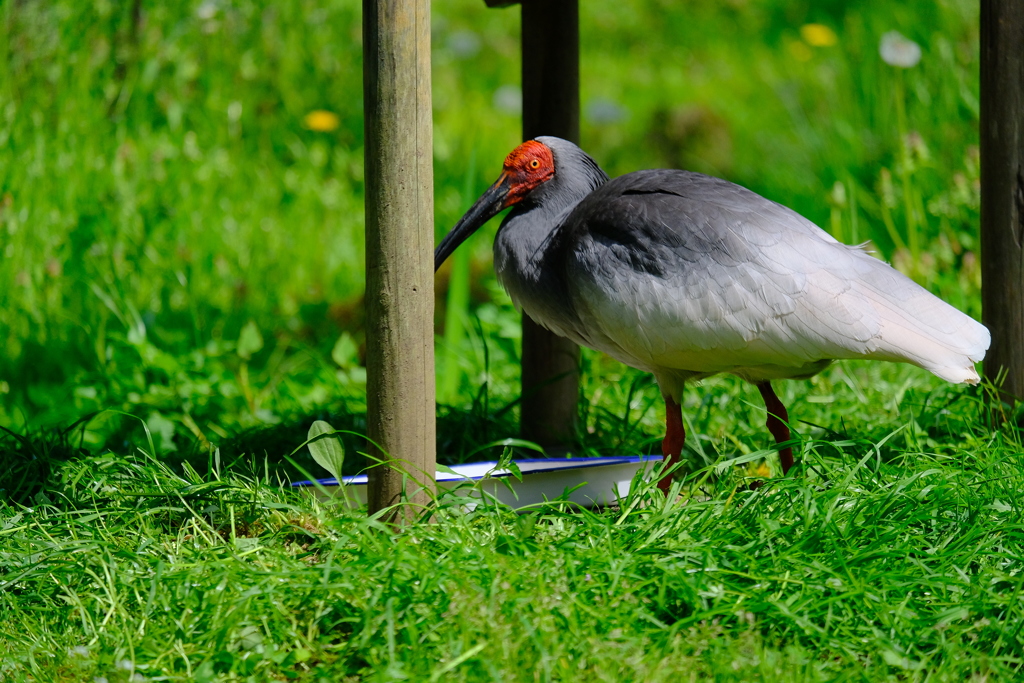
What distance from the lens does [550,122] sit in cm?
345

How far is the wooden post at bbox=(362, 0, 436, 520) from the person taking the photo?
230 centimetres

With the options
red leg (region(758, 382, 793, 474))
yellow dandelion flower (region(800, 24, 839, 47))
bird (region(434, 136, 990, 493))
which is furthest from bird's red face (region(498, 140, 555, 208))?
yellow dandelion flower (region(800, 24, 839, 47))

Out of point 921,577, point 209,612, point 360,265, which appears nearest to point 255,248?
point 360,265

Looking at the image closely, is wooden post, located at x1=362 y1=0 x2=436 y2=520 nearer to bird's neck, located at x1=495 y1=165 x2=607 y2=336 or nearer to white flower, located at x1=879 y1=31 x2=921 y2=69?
bird's neck, located at x1=495 y1=165 x2=607 y2=336

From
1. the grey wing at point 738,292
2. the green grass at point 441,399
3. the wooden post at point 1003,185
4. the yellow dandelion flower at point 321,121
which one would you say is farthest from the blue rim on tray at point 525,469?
the yellow dandelion flower at point 321,121

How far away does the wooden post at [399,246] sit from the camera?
2303 millimetres

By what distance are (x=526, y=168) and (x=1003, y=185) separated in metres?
1.46

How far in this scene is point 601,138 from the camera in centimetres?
724

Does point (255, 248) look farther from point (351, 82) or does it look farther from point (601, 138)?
point (601, 138)

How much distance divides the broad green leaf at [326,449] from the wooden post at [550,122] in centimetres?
110

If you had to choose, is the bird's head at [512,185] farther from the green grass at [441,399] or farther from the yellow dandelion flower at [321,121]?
the yellow dandelion flower at [321,121]

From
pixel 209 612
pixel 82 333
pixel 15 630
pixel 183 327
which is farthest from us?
pixel 183 327

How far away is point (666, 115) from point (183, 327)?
4241 millimetres

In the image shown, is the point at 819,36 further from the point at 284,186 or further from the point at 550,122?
the point at 550,122
